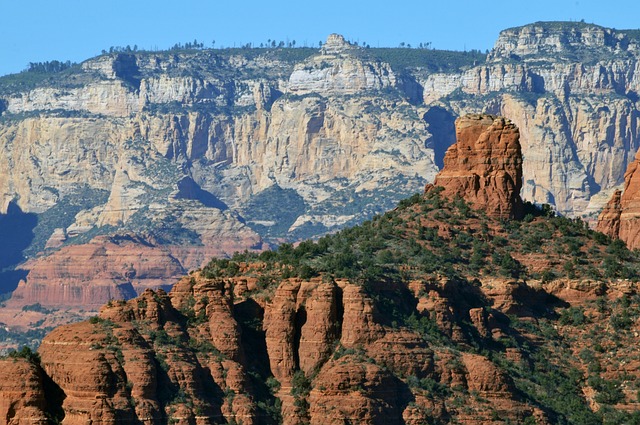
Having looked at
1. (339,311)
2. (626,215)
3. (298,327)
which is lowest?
(298,327)

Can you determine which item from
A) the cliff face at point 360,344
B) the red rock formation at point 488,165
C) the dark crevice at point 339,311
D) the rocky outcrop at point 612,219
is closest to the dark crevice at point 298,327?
the cliff face at point 360,344

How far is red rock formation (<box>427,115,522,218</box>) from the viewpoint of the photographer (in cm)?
14962

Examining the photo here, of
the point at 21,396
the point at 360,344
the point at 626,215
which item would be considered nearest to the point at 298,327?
the point at 360,344

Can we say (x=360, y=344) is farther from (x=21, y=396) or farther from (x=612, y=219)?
(x=612, y=219)

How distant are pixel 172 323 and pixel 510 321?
2099cm

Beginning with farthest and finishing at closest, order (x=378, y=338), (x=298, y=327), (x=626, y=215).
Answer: (x=626, y=215)
(x=298, y=327)
(x=378, y=338)

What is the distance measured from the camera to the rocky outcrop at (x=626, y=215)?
525 ft

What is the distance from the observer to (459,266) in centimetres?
14238

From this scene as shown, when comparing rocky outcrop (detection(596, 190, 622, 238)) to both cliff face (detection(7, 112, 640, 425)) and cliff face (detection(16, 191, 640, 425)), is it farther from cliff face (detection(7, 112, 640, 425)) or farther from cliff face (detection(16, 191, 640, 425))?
cliff face (detection(16, 191, 640, 425))

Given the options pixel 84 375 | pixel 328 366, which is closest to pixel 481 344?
pixel 328 366

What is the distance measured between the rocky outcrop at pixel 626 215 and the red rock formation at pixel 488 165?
1070 cm

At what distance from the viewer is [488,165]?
150 meters

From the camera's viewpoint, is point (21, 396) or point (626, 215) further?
point (626, 215)

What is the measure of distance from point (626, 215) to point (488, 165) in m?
15.8
